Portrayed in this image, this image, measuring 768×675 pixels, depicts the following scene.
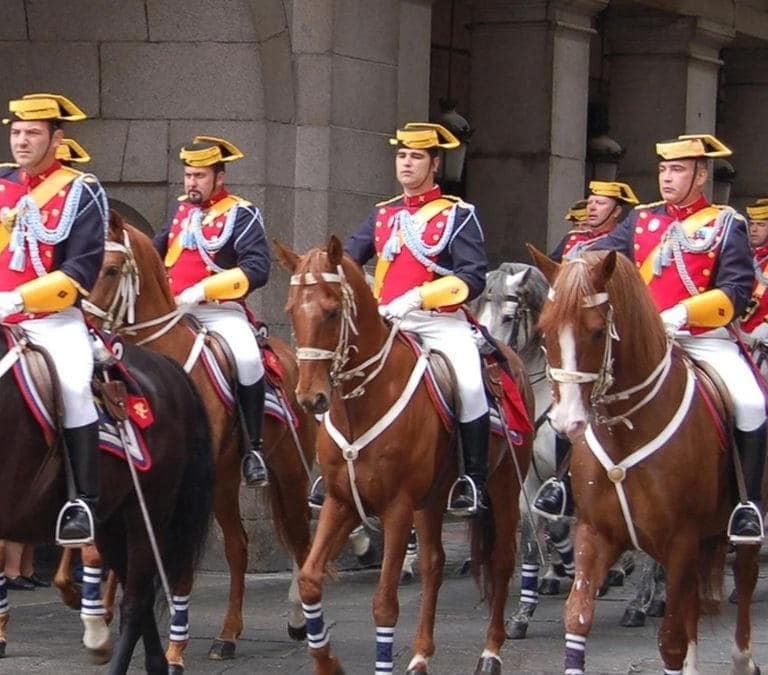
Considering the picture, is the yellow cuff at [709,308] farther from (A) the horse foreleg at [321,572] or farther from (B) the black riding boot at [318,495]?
(B) the black riding boot at [318,495]

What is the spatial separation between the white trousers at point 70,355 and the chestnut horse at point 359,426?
0.94 meters

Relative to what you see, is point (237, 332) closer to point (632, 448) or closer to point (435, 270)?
point (435, 270)

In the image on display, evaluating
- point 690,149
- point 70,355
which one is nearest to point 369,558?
point 690,149

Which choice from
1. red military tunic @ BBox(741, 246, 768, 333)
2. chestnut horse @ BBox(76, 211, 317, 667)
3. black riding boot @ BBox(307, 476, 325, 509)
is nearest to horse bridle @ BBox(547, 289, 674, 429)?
black riding boot @ BBox(307, 476, 325, 509)

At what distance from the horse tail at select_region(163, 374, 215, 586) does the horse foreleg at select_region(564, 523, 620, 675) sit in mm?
1835

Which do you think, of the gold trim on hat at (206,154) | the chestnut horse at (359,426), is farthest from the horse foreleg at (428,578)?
the gold trim on hat at (206,154)

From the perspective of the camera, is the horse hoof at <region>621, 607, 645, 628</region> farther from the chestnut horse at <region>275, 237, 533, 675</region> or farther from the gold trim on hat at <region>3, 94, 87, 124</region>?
the gold trim on hat at <region>3, 94, 87, 124</region>

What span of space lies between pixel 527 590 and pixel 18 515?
13.5ft

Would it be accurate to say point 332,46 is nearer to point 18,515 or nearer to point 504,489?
point 504,489

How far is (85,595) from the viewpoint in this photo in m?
9.89

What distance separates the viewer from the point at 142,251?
A: 11047 millimetres

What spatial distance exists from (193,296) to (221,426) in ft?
2.52

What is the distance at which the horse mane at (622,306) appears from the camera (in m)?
8.79

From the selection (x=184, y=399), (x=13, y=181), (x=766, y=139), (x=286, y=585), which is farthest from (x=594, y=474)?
(x=766, y=139)
